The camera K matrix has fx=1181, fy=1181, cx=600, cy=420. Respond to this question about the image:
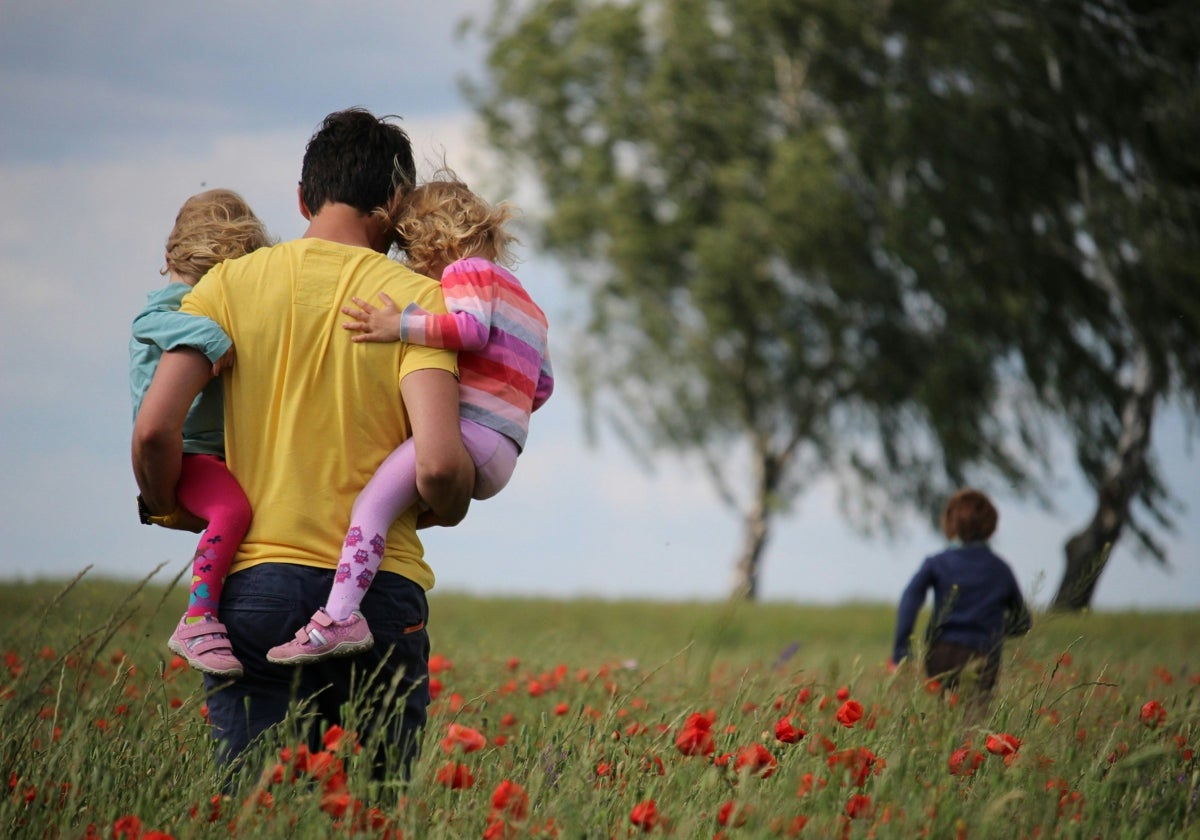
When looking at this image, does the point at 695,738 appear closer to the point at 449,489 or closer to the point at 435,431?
the point at 449,489

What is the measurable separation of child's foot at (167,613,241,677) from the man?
0.14 ft

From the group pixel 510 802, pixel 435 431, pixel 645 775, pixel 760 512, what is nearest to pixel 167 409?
pixel 435 431

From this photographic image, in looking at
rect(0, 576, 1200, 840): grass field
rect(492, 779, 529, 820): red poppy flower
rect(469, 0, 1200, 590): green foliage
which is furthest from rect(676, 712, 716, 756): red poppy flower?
rect(469, 0, 1200, 590): green foliage

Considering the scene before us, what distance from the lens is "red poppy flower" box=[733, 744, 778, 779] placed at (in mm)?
2648

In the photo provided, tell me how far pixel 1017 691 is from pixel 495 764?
1800mm

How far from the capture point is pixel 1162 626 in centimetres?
1538

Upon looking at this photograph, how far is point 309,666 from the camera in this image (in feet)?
9.64

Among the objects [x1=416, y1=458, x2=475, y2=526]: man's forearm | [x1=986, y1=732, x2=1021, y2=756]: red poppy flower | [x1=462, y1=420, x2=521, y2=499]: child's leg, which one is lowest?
[x1=986, y1=732, x2=1021, y2=756]: red poppy flower

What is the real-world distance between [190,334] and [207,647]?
74 centimetres

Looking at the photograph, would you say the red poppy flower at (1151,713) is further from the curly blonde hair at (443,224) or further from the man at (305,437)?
the curly blonde hair at (443,224)

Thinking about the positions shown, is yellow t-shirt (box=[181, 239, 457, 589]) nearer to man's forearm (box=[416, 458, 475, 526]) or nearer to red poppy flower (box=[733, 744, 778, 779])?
man's forearm (box=[416, 458, 475, 526])

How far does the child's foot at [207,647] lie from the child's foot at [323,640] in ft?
0.35

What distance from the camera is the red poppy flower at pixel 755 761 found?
265 cm

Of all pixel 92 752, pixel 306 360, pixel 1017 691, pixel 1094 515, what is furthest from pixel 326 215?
pixel 1094 515
